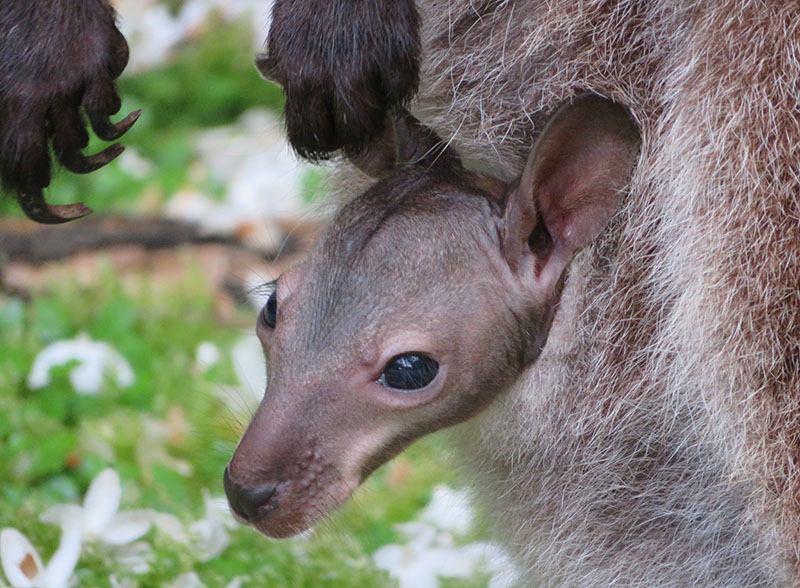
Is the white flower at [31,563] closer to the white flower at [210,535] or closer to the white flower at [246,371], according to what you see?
the white flower at [210,535]

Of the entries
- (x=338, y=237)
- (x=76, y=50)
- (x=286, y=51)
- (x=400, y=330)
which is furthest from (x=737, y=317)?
(x=76, y=50)

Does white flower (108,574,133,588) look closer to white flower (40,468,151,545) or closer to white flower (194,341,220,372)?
white flower (40,468,151,545)

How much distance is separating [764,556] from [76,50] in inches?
51.9

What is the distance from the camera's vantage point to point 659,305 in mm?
2006

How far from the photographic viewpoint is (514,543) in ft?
7.48

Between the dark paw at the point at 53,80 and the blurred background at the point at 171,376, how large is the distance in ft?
0.71

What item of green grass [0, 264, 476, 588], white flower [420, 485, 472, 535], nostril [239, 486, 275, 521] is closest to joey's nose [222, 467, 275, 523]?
nostril [239, 486, 275, 521]

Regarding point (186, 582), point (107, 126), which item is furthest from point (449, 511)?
point (107, 126)

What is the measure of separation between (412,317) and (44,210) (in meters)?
0.69

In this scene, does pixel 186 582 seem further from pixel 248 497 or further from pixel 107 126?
pixel 107 126

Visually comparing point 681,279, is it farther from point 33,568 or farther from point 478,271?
point 33,568

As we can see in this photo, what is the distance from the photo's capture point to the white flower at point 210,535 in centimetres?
250

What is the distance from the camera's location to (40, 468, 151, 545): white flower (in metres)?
2.41

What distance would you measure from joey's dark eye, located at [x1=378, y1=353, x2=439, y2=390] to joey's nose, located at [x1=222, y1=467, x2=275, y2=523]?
23 centimetres
